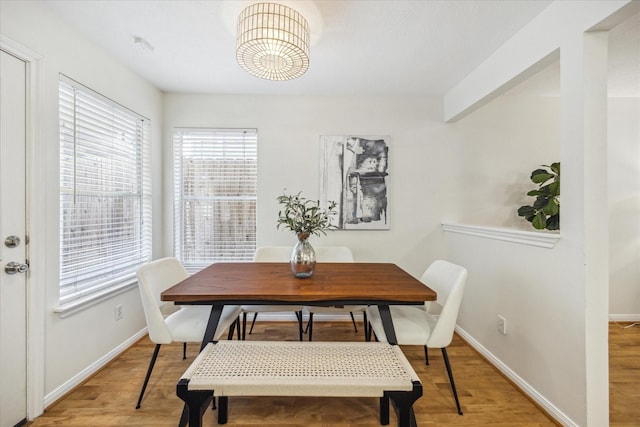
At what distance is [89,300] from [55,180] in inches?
33.9

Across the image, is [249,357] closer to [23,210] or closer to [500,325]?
[23,210]

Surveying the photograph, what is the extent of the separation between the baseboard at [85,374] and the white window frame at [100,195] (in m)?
0.47

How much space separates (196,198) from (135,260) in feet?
2.72

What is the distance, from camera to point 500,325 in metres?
2.15

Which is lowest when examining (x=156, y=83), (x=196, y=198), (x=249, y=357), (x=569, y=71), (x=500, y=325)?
(x=500, y=325)

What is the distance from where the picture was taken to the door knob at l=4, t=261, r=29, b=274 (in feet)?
4.91

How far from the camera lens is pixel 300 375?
1243 mm

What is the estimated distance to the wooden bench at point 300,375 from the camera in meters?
1.19

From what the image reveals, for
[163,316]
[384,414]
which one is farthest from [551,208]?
[163,316]

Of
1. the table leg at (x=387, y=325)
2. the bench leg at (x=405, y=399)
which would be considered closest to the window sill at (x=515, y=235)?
the table leg at (x=387, y=325)

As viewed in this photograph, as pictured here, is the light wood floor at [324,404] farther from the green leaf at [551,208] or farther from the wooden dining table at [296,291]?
the green leaf at [551,208]

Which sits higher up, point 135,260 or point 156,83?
point 156,83

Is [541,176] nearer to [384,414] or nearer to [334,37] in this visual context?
[334,37]

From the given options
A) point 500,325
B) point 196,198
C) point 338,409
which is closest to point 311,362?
point 338,409
